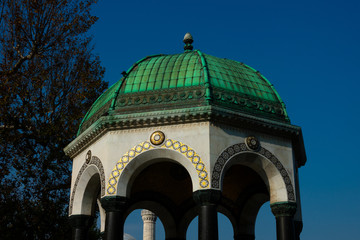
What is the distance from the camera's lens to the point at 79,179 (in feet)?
60.5

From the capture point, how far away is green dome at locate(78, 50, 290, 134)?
16.7m

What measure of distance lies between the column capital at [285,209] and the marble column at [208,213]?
2580 mm

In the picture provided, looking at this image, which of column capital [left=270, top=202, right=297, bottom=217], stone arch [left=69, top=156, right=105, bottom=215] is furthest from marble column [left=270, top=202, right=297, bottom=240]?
stone arch [left=69, top=156, right=105, bottom=215]

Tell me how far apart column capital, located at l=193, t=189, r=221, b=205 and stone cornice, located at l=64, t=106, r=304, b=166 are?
A: 2388mm

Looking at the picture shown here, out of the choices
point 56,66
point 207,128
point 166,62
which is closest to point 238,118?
point 207,128

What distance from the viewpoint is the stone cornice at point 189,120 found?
52.0ft

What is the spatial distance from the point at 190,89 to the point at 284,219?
5.56 m

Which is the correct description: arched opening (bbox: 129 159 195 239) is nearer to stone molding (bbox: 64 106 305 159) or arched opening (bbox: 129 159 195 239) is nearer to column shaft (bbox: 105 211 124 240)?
stone molding (bbox: 64 106 305 159)

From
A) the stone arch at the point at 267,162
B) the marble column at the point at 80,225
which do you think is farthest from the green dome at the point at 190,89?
the marble column at the point at 80,225

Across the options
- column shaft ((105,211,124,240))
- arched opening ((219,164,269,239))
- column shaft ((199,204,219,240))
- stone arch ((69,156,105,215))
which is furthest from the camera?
arched opening ((219,164,269,239))

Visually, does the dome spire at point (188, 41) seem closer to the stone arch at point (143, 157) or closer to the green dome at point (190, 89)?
the green dome at point (190, 89)

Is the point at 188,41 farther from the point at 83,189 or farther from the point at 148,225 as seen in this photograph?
the point at 148,225

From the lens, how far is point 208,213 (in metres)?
15.0

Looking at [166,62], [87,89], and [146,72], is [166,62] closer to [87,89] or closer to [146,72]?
[146,72]
